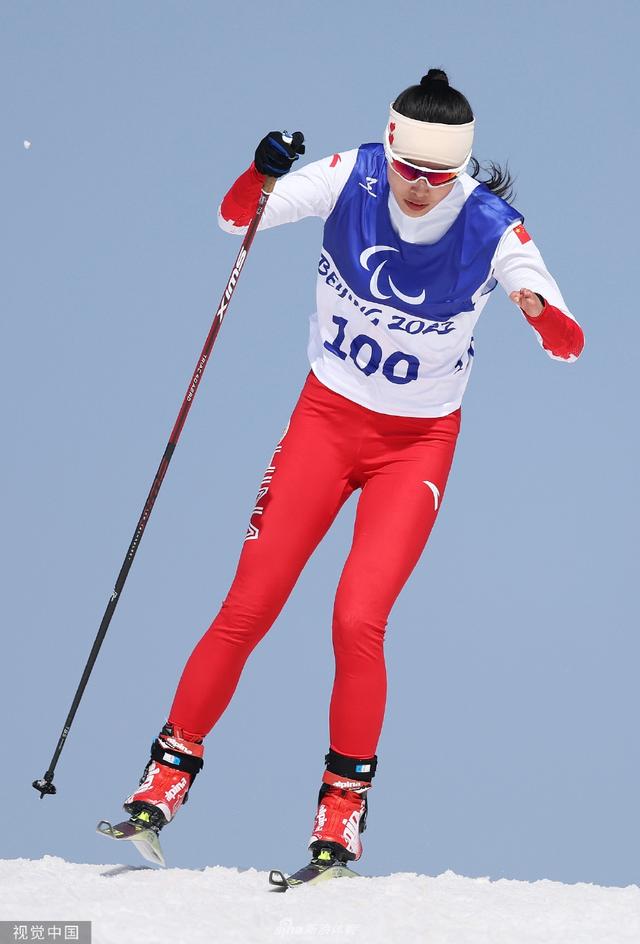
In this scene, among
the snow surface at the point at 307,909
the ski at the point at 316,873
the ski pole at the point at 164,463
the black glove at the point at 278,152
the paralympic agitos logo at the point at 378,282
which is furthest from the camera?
the ski pole at the point at 164,463

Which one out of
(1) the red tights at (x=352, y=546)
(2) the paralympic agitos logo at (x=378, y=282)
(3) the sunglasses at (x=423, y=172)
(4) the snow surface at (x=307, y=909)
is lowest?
(4) the snow surface at (x=307, y=909)

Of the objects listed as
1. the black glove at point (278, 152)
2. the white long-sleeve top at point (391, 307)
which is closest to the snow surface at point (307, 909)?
the white long-sleeve top at point (391, 307)

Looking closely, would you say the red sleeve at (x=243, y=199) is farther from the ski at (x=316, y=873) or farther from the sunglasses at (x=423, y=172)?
the ski at (x=316, y=873)

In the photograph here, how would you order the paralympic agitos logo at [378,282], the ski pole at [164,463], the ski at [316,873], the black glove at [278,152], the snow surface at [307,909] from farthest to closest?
1. the ski pole at [164,463]
2. the paralympic agitos logo at [378,282]
3. the black glove at [278,152]
4. the ski at [316,873]
5. the snow surface at [307,909]

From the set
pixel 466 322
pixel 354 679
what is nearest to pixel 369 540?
pixel 354 679

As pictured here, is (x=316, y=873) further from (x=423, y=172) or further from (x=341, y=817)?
(x=423, y=172)

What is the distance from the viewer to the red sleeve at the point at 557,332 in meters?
2.69

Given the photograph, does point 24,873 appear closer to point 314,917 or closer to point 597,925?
point 314,917

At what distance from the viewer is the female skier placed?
274 centimetres

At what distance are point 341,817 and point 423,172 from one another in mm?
1363

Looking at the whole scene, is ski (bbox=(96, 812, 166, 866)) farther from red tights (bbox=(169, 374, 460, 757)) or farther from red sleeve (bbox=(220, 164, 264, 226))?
red sleeve (bbox=(220, 164, 264, 226))

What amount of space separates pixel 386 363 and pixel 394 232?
0.93 ft

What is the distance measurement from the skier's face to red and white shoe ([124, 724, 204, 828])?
4.05 ft

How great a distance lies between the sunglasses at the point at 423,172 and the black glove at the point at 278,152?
0.63 ft
